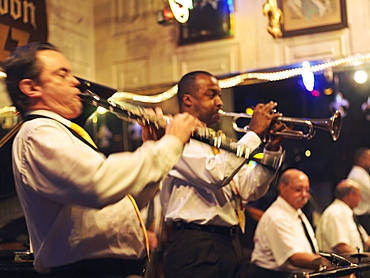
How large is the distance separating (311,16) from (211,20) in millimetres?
1180

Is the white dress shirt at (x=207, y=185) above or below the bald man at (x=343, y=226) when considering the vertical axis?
above

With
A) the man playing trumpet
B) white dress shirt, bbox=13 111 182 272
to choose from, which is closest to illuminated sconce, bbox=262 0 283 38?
the man playing trumpet

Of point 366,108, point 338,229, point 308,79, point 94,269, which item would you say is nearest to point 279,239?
point 338,229

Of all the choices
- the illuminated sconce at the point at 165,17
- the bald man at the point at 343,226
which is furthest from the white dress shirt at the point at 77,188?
the illuminated sconce at the point at 165,17

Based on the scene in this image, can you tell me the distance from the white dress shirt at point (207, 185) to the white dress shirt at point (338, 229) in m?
1.93

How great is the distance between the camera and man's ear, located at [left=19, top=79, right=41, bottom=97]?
1919 mm

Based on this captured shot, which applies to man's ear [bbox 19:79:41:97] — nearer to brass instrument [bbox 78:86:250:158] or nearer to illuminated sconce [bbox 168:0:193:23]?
brass instrument [bbox 78:86:250:158]

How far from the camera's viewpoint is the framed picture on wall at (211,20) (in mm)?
6203

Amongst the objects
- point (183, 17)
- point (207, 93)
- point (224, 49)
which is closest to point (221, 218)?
point (207, 93)

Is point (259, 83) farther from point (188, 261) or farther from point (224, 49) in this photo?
point (188, 261)

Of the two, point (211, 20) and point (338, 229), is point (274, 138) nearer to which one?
point (338, 229)

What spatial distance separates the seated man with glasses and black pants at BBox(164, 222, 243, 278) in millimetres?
1161

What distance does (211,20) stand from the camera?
6.25m

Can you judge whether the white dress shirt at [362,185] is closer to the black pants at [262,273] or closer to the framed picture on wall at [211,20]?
the black pants at [262,273]
